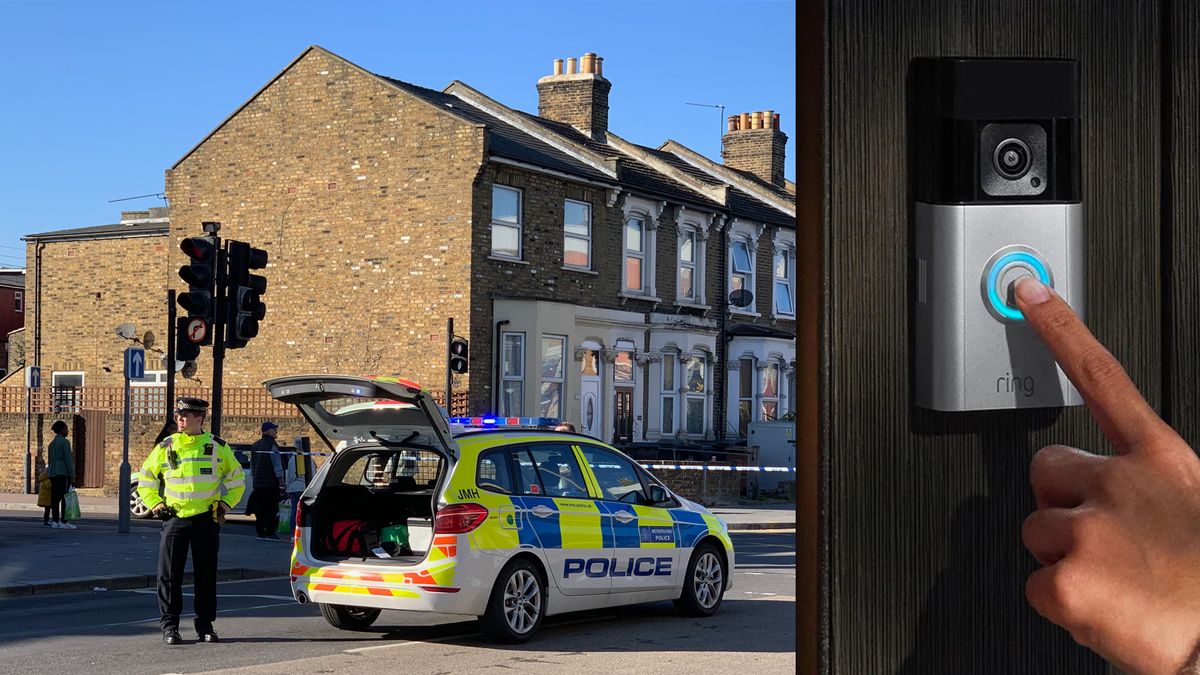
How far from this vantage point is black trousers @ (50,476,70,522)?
79.1 ft

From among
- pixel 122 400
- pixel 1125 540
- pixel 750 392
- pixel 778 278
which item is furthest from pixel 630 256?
pixel 1125 540

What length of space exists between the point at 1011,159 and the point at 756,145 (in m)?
46.5

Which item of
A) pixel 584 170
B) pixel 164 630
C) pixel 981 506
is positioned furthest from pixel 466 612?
pixel 584 170

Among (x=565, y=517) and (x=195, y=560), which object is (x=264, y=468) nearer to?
(x=195, y=560)

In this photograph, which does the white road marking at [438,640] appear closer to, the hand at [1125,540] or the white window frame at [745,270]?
the hand at [1125,540]

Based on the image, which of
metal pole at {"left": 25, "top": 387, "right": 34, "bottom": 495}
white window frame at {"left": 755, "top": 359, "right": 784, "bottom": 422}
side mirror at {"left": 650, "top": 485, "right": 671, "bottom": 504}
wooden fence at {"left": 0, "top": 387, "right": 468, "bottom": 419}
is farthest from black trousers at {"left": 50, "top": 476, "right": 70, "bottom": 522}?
white window frame at {"left": 755, "top": 359, "right": 784, "bottom": 422}

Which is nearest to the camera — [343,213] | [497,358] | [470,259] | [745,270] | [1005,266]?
[1005,266]

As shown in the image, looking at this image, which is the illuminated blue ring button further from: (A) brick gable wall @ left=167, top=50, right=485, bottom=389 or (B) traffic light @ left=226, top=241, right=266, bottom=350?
(A) brick gable wall @ left=167, top=50, right=485, bottom=389

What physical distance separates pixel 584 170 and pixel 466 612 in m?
23.6

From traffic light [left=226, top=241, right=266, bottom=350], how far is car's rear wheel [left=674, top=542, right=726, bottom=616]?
7.52 m

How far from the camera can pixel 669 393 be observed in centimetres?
3656

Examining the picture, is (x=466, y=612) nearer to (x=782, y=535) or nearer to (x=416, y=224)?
(x=782, y=535)

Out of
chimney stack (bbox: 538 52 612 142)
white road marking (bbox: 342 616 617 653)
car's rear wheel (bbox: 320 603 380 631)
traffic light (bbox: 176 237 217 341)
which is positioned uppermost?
chimney stack (bbox: 538 52 612 142)

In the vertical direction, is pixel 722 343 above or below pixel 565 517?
above
